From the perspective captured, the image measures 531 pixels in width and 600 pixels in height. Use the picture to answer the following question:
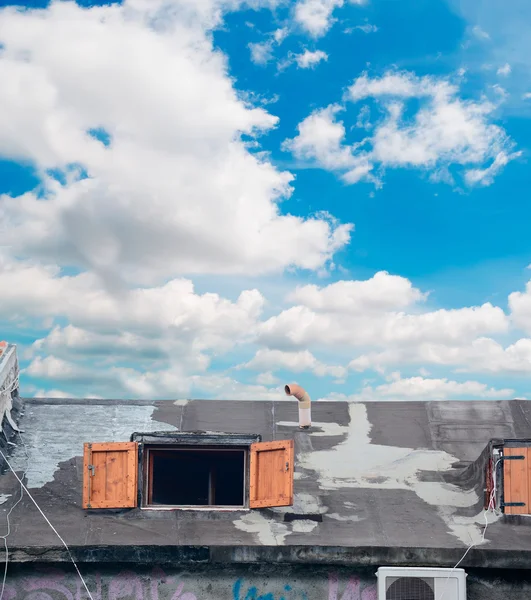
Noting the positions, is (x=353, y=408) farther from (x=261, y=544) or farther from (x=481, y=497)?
(x=261, y=544)

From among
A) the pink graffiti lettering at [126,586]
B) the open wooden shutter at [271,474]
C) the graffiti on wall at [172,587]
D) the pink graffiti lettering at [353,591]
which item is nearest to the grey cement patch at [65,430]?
the graffiti on wall at [172,587]

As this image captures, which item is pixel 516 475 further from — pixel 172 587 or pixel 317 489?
pixel 172 587

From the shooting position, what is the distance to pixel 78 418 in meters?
15.6

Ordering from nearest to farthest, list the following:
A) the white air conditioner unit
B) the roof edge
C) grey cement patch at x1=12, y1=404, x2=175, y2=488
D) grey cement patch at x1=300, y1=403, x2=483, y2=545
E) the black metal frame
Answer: the white air conditioner unit, the roof edge, the black metal frame, grey cement patch at x1=300, y1=403, x2=483, y2=545, grey cement patch at x1=12, y1=404, x2=175, y2=488

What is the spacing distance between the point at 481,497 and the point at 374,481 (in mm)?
2046

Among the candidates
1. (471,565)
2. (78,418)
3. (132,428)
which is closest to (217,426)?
(132,428)

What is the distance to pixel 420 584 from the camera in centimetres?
Answer: 1035

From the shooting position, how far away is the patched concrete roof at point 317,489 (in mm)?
10680

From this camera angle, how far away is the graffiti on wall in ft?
35.2

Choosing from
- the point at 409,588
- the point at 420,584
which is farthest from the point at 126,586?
the point at 420,584

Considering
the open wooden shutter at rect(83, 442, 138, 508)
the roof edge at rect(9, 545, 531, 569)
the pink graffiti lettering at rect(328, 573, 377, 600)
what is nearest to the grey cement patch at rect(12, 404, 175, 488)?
the open wooden shutter at rect(83, 442, 138, 508)

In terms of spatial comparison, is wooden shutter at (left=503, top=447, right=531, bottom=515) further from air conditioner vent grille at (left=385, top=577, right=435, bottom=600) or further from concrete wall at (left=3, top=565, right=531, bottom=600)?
air conditioner vent grille at (left=385, top=577, right=435, bottom=600)

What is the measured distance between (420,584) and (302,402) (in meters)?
5.70

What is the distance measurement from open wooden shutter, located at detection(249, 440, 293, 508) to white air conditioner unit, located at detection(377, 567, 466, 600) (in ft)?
7.61
